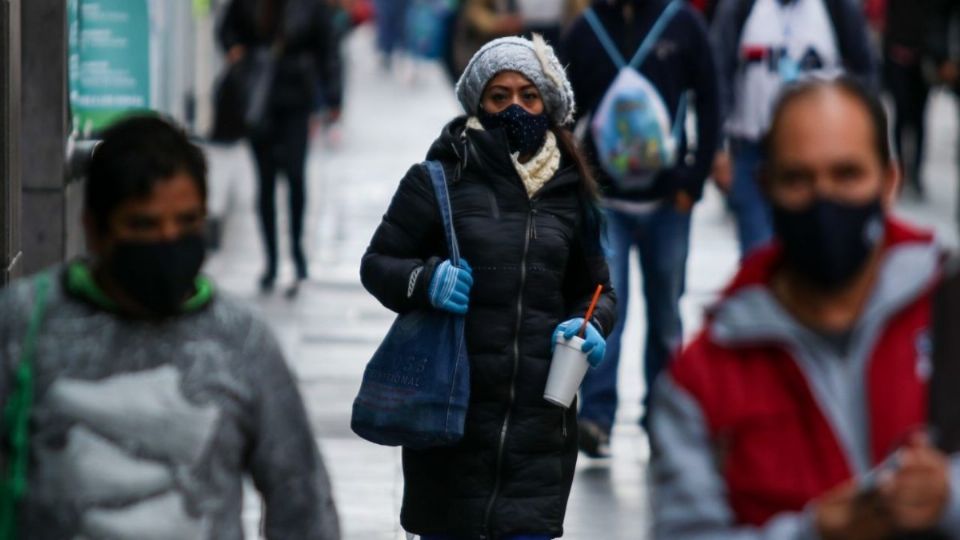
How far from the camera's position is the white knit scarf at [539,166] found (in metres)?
5.74

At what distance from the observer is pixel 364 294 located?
13133mm

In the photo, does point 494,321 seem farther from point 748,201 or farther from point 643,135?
point 748,201

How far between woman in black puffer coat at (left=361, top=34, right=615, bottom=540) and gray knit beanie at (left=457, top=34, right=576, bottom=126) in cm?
10

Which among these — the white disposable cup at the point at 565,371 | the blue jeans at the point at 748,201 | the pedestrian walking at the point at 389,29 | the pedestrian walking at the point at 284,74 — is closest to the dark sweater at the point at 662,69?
the blue jeans at the point at 748,201

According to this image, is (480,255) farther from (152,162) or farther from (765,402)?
(765,402)

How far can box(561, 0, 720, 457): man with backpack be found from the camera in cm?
872

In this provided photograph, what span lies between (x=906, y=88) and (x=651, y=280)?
9455 mm

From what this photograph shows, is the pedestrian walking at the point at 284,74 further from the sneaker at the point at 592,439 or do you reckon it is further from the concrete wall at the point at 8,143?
the concrete wall at the point at 8,143

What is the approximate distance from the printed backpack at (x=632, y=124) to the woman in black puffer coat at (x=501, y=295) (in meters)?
2.88

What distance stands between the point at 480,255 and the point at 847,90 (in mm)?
2510

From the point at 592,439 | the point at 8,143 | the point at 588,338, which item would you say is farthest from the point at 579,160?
the point at 592,439

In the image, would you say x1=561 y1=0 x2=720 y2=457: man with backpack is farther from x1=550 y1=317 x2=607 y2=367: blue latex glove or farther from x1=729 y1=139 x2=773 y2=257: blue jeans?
x1=550 y1=317 x2=607 y2=367: blue latex glove

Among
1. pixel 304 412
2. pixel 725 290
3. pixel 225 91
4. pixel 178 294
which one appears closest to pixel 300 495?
pixel 304 412

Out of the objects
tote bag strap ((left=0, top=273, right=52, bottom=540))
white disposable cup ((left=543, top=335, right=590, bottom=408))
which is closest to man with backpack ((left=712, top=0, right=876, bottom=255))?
white disposable cup ((left=543, top=335, right=590, bottom=408))
